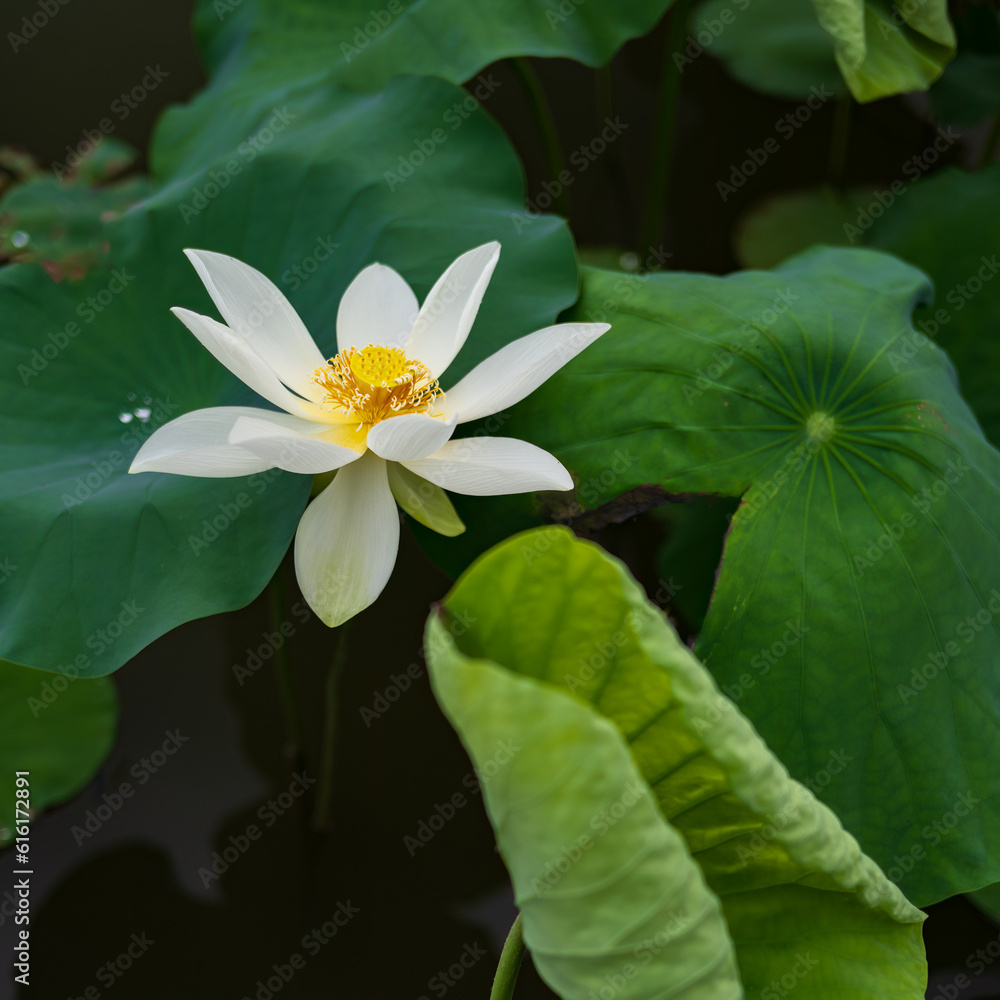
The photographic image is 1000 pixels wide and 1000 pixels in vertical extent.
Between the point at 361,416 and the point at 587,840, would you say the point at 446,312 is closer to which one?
the point at 361,416

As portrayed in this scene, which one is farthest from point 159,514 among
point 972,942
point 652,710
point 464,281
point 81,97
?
point 81,97

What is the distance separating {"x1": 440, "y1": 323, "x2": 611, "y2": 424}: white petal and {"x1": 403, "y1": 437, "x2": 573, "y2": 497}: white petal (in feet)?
0.10

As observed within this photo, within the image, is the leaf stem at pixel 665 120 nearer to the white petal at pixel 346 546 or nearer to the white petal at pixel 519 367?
the white petal at pixel 519 367

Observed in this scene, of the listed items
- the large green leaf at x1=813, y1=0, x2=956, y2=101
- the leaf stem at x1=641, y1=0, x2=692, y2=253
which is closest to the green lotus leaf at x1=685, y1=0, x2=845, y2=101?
the leaf stem at x1=641, y1=0, x2=692, y2=253

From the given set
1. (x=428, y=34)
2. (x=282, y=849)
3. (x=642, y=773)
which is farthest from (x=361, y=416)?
(x=282, y=849)

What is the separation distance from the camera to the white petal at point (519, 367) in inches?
29.8

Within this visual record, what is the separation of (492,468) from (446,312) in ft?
0.56

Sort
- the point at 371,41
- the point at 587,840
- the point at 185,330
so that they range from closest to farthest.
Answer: the point at 587,840, the point at 185,330, the point at 371,41

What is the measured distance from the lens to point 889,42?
3.32 feet

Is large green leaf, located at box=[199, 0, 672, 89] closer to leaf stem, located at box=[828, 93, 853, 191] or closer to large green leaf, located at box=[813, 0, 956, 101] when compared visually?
large green leaf, located at box=[813, 0, 956, 101]

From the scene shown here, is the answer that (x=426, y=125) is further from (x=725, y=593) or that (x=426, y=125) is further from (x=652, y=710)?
(x=652, y=710)

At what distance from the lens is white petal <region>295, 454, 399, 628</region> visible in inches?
29.8

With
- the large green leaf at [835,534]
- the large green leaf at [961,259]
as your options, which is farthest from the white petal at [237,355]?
the large green leaf at [961,259]

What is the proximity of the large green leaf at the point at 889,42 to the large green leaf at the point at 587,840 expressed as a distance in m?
0.80
